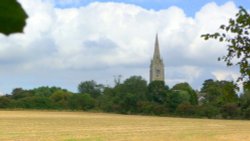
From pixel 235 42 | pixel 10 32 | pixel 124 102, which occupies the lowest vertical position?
pixel 10 32

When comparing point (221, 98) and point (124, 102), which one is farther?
point (124, 102)

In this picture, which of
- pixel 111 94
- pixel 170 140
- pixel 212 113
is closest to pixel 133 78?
pixel 111 94

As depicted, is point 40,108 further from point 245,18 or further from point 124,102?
point 245,18

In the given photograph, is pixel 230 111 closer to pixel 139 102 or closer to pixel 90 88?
pixel 139 102

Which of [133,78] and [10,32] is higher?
[133,78]

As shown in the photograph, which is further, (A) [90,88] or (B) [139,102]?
(A) [90,88]

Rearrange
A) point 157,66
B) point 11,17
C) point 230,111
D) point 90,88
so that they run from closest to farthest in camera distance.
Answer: point 11,17
point 230,111
point 90,88
point 157,66

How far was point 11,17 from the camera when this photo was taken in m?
0.40

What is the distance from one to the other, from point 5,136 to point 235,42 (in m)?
28.0

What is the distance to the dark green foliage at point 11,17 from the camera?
→ 394mm

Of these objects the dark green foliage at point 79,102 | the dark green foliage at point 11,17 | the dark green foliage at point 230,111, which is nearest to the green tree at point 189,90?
the dark green foliage at point 230,111

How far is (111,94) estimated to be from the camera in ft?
285

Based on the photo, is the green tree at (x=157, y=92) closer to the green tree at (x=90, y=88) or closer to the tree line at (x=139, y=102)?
the tree line at (x=139, y=102)

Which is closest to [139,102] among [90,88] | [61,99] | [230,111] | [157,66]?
[230,111]
